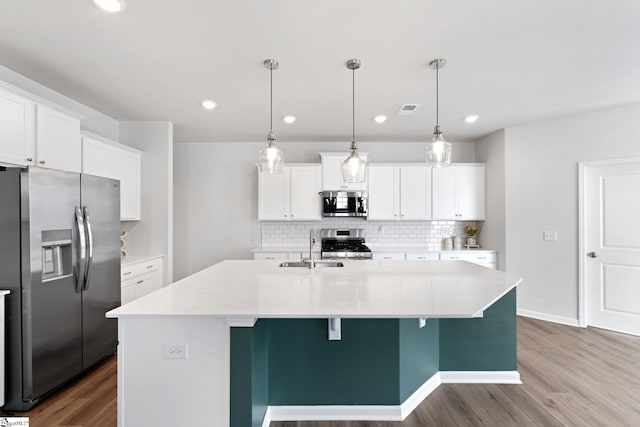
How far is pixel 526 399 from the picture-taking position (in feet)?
8.09

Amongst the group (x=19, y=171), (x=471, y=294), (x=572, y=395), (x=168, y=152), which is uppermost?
(x=168, y=152)

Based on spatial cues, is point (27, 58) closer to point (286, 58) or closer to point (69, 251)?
point (69, 251)

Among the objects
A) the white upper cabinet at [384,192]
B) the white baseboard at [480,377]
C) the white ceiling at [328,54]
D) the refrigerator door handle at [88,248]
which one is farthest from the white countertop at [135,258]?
the white baseboard at [480,377]

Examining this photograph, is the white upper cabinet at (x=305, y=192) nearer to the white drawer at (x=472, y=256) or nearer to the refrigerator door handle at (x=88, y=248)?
the white drawer at (x=472, y=256)

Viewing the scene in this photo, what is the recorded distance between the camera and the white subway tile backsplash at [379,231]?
17.7 ft

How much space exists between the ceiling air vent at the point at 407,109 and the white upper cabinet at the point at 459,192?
146 cm

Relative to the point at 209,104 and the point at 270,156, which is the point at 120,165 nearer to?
the point at 209,104

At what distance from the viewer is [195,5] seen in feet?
6.54

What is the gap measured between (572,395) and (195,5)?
12.5ft

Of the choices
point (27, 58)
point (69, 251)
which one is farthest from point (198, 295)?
point (27, 58)

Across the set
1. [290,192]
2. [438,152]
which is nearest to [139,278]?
[290,192]

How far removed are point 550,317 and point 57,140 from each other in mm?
5884

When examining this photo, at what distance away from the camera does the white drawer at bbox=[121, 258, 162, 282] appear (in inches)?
138

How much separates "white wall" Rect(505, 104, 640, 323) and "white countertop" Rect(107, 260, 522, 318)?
2.19 m
